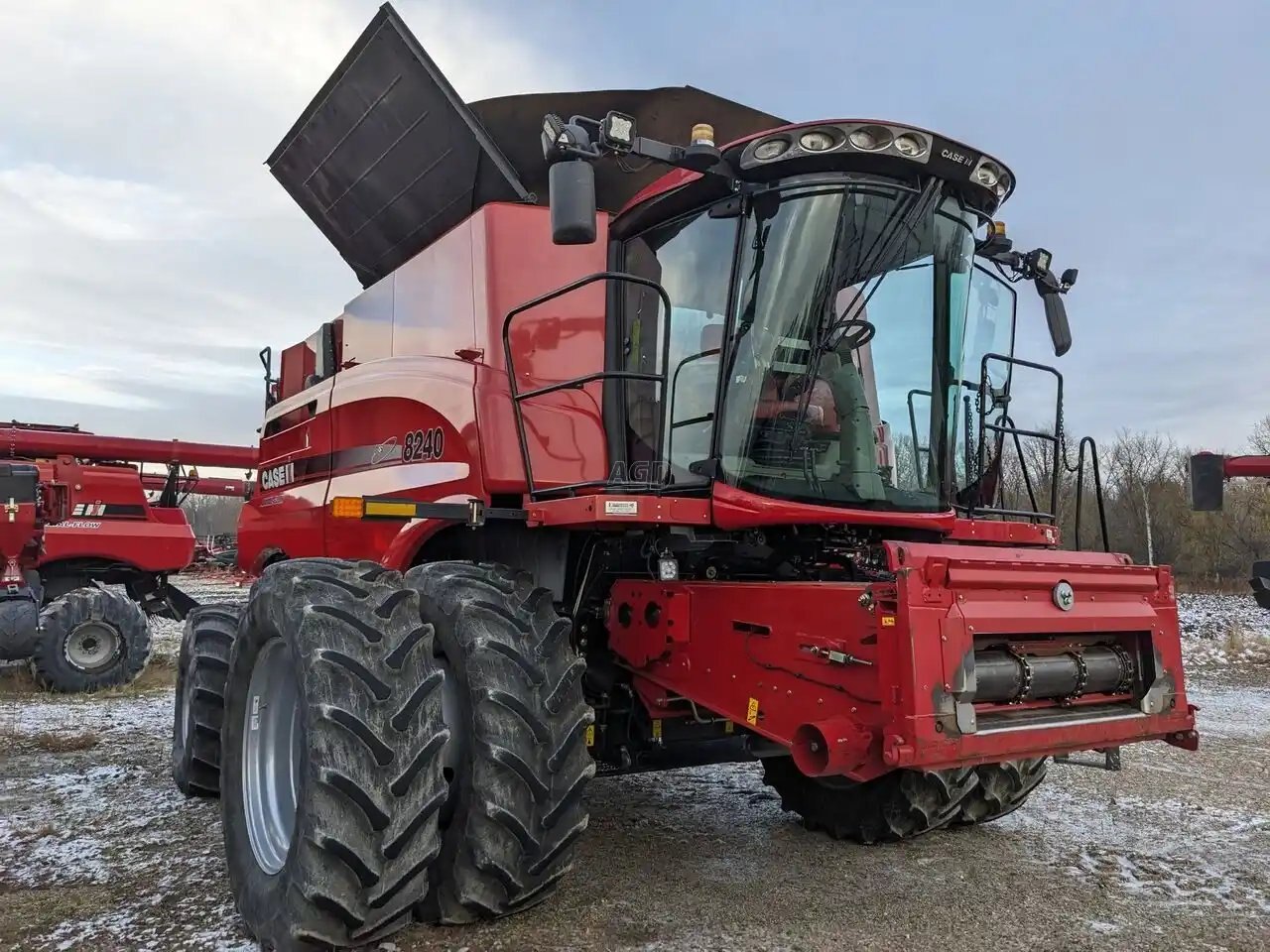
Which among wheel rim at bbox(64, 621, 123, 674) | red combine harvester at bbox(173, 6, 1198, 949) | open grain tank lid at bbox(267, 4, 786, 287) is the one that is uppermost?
open grain tank lid at bbox(267, 4, 786, 287)

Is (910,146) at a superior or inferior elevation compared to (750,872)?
superior

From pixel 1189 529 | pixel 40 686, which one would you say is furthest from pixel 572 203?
pixel 1189 529

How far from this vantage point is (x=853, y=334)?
3973 millimetres

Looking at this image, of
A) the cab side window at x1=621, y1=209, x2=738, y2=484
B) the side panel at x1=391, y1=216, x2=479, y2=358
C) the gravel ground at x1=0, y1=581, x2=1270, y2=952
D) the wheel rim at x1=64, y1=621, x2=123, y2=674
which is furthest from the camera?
the wheel rim at x1=64, y1=621, x2=123, y2=674

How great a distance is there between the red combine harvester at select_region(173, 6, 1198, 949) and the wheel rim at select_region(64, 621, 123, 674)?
5772 mm

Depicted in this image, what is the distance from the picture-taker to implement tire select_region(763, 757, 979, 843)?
4586 millimetres

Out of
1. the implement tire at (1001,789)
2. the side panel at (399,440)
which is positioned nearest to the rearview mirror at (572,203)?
the side panel at (399,440)

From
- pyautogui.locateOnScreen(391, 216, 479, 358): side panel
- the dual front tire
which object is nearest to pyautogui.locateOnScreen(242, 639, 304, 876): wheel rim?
the dual front tire

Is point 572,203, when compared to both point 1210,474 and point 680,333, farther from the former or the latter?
point 1210,474

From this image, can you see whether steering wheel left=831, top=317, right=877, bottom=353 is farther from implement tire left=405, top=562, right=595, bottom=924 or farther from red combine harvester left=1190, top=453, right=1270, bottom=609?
red combine harvester left=1190, top=453, right=1270, bottom=609

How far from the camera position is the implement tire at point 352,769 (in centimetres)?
310

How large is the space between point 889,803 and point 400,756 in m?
2.51

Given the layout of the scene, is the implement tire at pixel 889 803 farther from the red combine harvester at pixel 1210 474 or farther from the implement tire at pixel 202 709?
the red combine harvester at pixel 1210 474

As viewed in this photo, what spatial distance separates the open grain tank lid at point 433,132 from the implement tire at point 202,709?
253 cm
